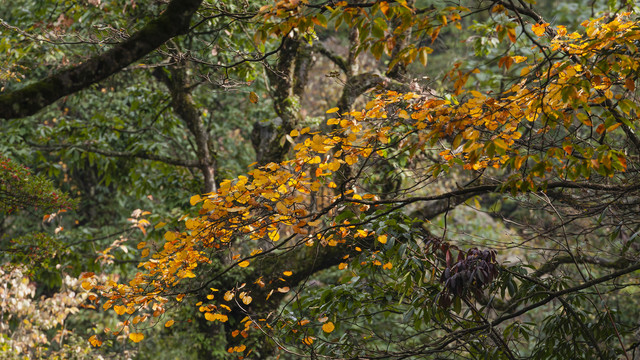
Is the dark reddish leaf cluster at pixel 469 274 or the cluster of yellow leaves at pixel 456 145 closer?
the cluster of yellow leaves at pixel 456 145

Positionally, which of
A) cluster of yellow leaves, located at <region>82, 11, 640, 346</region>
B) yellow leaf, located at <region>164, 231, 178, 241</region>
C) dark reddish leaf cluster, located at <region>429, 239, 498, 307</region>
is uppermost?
cluster of yellow leaves, located at <region>82, 11, 640, 346</region>

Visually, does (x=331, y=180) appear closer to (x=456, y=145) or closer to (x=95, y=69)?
(x=456, y=145)

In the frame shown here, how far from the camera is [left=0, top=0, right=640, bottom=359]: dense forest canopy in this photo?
2.21m

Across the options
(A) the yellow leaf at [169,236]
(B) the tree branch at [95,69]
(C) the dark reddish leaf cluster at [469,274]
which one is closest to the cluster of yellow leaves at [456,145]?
(A) the yellow leaf at [169,236]

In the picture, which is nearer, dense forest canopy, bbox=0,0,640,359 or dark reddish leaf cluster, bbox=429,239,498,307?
dense forest canopy, bbox=0,0,640,359

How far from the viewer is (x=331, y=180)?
3723 mm

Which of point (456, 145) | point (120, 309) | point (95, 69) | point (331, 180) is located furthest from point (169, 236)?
point (456, 145)

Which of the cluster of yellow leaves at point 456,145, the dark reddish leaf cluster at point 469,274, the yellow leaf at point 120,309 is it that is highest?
the cluster of yellow leaves at point 456,145

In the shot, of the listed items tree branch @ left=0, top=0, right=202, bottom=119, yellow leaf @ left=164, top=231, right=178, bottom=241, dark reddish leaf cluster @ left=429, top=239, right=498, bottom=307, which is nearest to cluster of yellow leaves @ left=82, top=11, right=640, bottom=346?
yellow leaf @ left=164, top=231, right=178, bottom=241

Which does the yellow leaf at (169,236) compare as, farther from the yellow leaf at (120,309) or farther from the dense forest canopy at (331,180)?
the yellow leaf at (120,309)

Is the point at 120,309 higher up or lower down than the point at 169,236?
lower down

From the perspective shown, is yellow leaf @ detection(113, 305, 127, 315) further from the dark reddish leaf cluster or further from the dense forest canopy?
the dark reddish leaf cluster

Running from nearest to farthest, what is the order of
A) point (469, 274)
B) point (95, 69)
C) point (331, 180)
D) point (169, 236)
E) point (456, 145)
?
point (95, 69)
point (456, 145)
point (469, 274)
point (169, 236)
point (331, 180)

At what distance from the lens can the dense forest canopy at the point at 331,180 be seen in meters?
2.21
